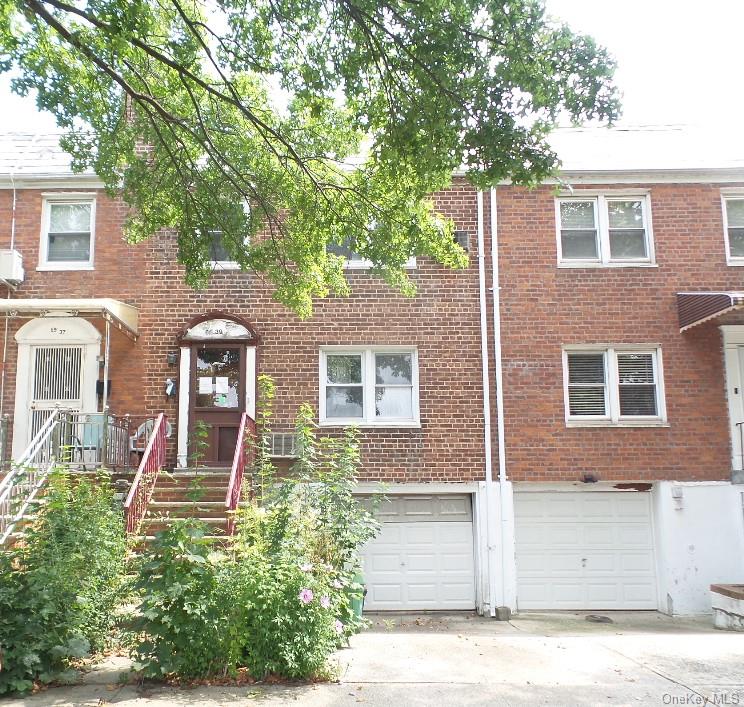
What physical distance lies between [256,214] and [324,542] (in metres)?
4.58

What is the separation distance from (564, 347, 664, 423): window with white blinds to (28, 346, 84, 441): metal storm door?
8.65 m

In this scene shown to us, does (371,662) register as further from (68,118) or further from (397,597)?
(68,118)

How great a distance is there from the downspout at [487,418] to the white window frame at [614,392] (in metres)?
1.42

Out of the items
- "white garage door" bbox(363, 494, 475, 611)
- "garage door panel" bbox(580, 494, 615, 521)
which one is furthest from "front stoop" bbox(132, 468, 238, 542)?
"garage door panel" bbox(580, 494, 615, 521)

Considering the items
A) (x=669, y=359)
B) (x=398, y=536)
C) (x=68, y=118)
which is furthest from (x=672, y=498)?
(x=68, y=118)

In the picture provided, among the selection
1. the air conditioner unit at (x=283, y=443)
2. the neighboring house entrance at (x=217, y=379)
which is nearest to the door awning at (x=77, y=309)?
the neighboring house entrance at (x=217, y=379)

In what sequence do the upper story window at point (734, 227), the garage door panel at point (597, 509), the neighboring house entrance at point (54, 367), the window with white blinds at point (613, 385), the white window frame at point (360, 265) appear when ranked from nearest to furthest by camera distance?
the neighboring house entrance at point (54, 367), the window with white blinds at point (613, 385), the garage door panel at point (597, 509), the white window frame at point (360, 265), the upper story window at point (734, 227)

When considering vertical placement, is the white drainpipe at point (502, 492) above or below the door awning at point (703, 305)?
below

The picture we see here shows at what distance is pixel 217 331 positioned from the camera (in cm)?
1324

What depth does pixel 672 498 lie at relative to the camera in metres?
12.9

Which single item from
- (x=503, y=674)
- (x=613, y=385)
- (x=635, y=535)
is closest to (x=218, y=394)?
(x=613, y=385)

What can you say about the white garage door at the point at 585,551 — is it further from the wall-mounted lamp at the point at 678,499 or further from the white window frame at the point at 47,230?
the white window frame at the point at 47,230

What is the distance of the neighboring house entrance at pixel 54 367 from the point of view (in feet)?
42.3

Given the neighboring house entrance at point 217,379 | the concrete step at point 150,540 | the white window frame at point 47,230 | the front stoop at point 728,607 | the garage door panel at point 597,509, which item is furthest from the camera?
the white window frame at point 47,230
